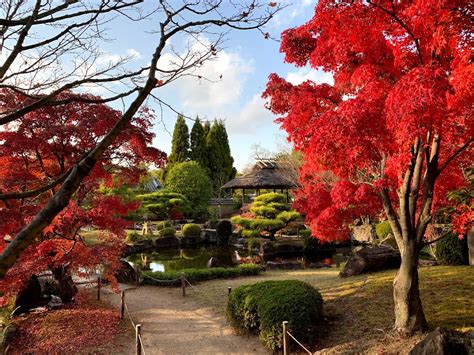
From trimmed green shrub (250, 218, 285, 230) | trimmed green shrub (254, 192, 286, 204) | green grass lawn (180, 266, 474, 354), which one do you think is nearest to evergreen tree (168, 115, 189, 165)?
trimmed green shrub (254, 192, 286, 204)

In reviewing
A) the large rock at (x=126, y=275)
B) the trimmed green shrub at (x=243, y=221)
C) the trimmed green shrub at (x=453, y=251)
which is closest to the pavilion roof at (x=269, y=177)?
the trimmed green shrub at (x=243, y=221)

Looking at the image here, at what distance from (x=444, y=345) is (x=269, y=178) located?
20.8 meters

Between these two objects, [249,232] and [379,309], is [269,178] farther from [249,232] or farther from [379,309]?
[379,309]

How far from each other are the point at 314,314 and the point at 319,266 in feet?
27.8

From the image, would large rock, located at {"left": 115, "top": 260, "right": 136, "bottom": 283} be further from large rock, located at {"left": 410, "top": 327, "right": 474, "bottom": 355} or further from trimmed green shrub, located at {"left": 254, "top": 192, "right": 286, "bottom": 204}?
trimmed green shrub, located at {"left": 254, "top": 192, "right": 286, "bottom": 204}

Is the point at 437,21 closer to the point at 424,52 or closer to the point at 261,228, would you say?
the point at 424,52

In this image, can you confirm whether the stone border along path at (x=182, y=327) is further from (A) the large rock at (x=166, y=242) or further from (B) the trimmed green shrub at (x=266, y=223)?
(A) the large rock at (x=166, y=242)

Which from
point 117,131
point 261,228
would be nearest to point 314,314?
point 117,131

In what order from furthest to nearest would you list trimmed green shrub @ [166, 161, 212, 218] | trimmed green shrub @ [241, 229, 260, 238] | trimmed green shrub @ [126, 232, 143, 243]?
trimmed green shrub @ [166, 161, 212, 218]
trimmed green shrub @ [126, 232, 143, 243]
trimmed green shrub @ [241, 229, 260, 238]

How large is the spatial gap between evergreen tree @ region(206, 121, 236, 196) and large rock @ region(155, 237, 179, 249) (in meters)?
15.2

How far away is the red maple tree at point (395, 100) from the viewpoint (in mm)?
3539

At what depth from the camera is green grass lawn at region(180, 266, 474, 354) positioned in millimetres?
4633

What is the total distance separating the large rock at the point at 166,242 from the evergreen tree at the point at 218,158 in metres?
15.2

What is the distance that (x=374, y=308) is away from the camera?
5820mm
